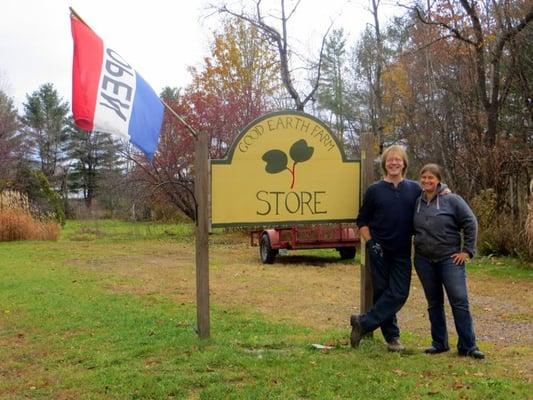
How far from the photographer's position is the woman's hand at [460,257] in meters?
5.01

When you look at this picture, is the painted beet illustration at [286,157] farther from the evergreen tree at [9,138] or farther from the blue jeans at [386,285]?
the evergreen tree at [9,138]

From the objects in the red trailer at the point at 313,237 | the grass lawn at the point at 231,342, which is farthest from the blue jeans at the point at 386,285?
the red trailer at the point at 313,237

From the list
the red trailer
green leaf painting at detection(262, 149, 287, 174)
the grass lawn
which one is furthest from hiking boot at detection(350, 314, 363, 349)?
the red trailer

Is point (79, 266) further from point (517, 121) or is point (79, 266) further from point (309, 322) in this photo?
point (517, 121)

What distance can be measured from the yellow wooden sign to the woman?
3.09 feet

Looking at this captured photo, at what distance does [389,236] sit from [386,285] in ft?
1.50

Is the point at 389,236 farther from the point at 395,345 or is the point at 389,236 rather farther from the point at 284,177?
the point at 284,177

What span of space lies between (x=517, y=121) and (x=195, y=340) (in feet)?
66.6

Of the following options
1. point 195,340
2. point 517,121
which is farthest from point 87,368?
point 517,121

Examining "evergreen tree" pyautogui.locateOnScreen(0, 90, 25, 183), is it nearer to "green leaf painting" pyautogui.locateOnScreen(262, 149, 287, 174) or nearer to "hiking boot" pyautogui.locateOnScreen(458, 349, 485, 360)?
"green leaf painting" pyautogui.locateOnScreen(262, 149, 287, 174)

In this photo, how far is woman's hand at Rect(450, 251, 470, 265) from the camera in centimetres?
501

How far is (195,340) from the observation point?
579cm

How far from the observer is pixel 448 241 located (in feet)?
16.6

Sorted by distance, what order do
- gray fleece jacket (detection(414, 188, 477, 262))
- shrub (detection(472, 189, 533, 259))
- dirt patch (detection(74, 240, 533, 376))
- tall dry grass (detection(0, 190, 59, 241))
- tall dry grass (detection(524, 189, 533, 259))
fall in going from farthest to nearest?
1. tall dry grass (detection(0, 190, 59, 241))
2. shrub (detection(472, 189, 533, 259))
3. tall dry grass (detection(524, 189, 533, 259))
4. dirt patch (detection(74, 240, 533, 376))
5. gray fleece jacket (detection(414, 188, 477, 262))
